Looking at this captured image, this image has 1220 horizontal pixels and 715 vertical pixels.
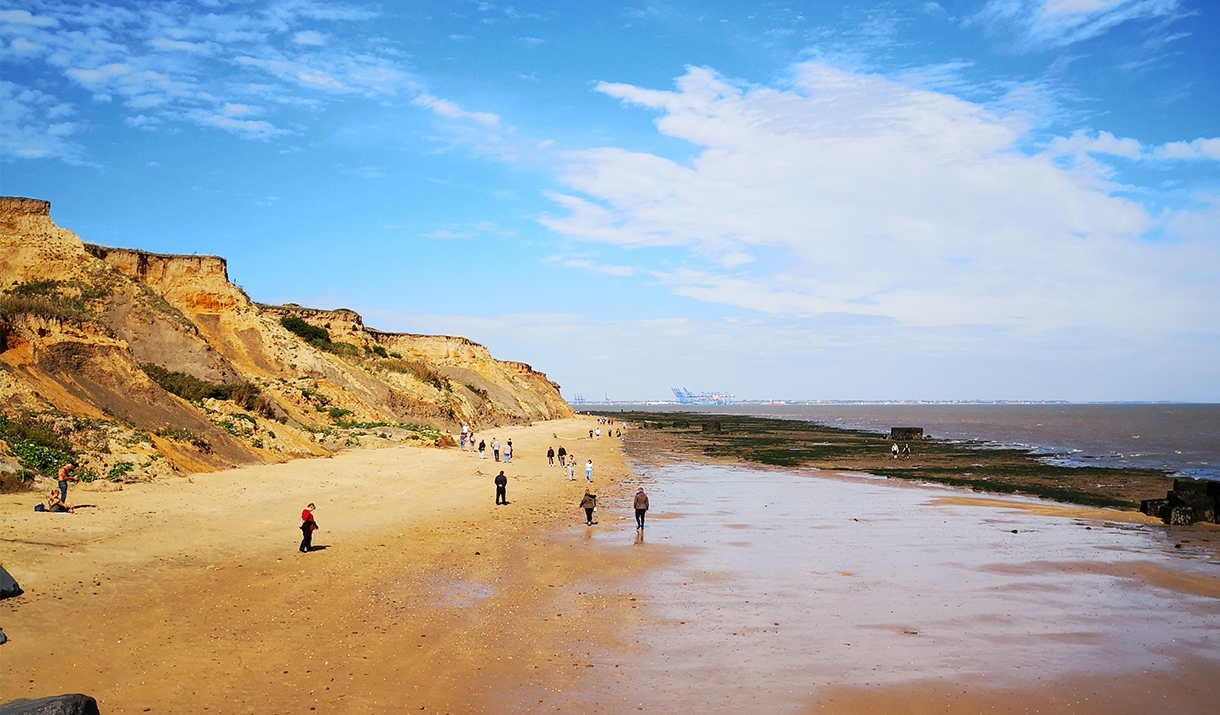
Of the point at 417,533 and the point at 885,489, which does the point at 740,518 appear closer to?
the point at 417,533

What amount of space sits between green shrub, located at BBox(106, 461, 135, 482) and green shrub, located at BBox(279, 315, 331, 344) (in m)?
43.9

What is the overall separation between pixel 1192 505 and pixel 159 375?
4001 cm

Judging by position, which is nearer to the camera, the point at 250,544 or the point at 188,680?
the point at 188,680

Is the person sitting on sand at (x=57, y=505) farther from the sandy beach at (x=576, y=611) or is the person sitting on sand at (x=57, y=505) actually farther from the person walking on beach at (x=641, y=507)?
the person walking on beach at (x=641, y=507)

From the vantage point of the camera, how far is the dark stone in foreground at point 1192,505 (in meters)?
25.6

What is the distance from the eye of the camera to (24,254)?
3431cm

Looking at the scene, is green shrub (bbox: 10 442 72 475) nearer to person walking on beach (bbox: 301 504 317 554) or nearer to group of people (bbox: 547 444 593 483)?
person walking on beach (bbox: 301 504 317 554)

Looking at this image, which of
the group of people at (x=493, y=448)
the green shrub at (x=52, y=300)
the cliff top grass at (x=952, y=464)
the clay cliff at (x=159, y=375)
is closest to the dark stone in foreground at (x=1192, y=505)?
the cliff top grass at (x=952, y=464)

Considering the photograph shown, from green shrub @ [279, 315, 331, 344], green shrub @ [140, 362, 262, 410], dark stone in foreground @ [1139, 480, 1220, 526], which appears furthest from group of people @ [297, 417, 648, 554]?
green shrub @ [279, 315, 331, 344]

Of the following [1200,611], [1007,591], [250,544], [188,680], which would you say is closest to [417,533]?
[250,544]

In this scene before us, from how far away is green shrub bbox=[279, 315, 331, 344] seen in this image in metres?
65.7

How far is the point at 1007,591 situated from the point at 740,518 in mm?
10376

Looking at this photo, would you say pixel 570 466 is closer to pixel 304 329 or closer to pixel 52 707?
pixel 52 707

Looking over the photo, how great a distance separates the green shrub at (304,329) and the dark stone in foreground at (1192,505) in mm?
58262
